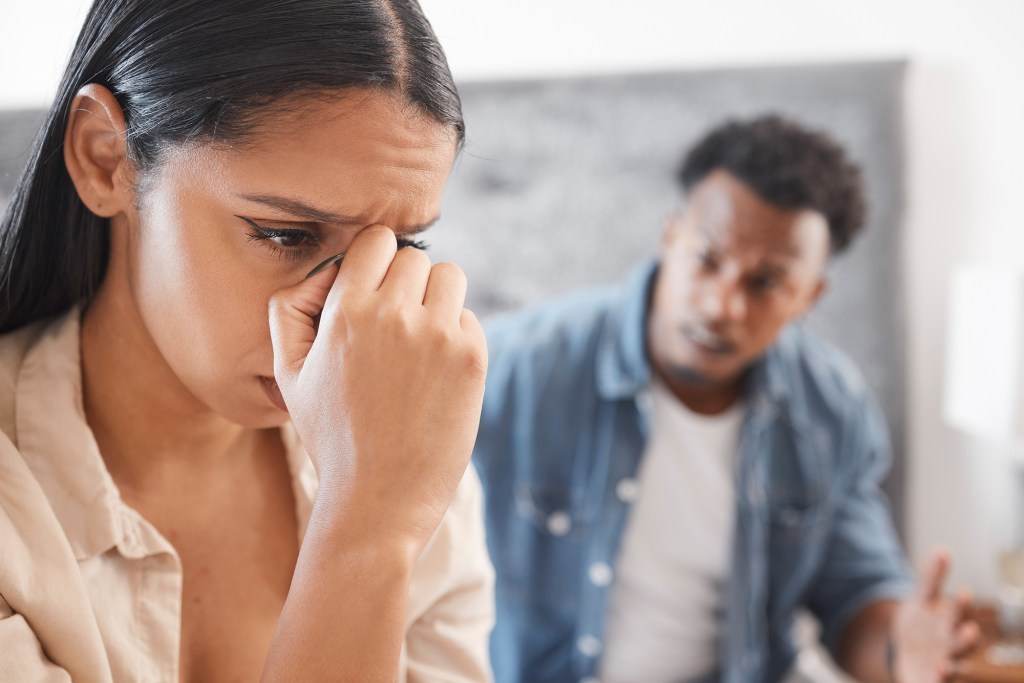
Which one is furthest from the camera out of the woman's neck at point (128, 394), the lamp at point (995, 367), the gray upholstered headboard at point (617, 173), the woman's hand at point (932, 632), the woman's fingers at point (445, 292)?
the gray upholstered headboard at point (617, 173)

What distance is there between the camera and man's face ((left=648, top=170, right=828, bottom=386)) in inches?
79.5

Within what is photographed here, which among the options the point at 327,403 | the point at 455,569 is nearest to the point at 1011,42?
the point at 455,569

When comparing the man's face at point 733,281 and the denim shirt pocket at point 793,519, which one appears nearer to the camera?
the man's face at point 733,281

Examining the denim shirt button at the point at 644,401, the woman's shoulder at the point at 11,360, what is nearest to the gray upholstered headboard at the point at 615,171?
the denim shirt button at the point at 644,401

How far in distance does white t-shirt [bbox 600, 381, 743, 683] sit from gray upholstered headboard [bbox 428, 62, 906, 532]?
53 cm

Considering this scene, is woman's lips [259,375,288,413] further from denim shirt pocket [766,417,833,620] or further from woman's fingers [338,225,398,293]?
denim shirt pocket [766,417,833,620]

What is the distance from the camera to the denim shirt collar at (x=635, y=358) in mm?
2102

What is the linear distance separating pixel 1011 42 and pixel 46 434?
8.79ft

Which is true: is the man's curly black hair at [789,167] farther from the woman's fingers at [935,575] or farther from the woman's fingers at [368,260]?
the woman's fingers at [368,260]

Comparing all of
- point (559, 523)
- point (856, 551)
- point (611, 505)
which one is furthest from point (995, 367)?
point (559, 523)

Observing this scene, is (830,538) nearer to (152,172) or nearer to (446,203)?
(446,203)

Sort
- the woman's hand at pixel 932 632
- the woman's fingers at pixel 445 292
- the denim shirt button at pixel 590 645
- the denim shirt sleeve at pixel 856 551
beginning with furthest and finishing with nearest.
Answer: the denim shirt sleeve at pixel 856 551 → the denim shirt button at pixel 590 645 → the woman's hand at pixel 932 632 → the woman's fingers at pixel 445 292

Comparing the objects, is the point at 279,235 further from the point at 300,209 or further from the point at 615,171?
the point at 615,171

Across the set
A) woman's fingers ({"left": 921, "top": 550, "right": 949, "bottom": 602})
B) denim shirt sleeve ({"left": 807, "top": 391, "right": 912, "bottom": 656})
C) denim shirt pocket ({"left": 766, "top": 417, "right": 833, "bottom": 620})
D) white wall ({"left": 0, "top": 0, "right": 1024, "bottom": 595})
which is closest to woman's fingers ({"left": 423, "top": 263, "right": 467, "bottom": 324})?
woman's fingers ({"left": 921, "top": 550, "right": 949, "bottom": 602})
